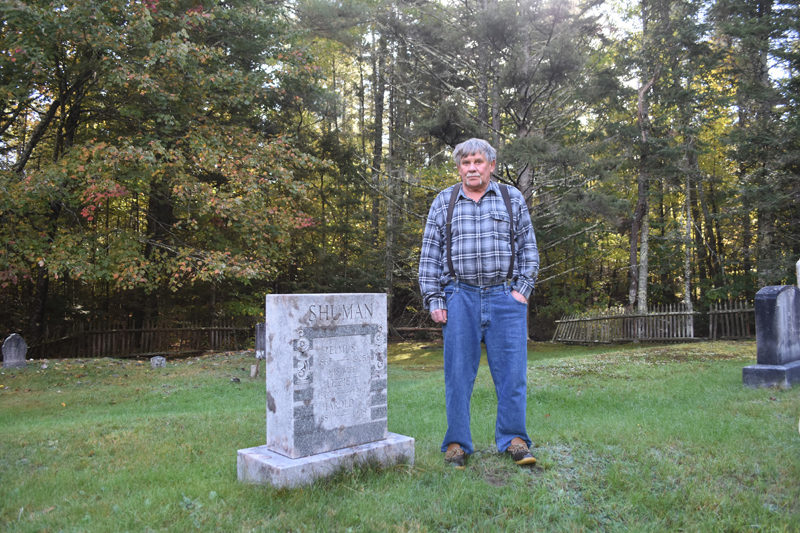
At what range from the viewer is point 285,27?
562 inches

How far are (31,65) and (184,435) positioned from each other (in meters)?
8.26

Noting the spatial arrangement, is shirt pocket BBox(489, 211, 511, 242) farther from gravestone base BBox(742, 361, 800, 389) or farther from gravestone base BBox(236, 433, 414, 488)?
gravestone base BBox(742, 361, 800, 389)

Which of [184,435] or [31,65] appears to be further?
[31,65]

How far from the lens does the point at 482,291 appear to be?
392 cm

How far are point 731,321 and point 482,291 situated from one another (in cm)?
1525

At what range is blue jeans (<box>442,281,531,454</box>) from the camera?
3.90 meters

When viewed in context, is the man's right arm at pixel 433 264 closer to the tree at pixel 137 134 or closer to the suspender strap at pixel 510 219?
the suspender strap at pixel 510 219

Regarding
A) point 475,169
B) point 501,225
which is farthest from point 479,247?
point 475,169

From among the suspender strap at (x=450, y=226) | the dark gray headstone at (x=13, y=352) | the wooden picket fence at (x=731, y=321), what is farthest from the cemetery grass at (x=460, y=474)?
the wooden picket fence at (x=731, y=321)

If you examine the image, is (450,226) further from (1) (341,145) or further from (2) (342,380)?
(1) (341,145)

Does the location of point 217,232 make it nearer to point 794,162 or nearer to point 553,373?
point 553,373

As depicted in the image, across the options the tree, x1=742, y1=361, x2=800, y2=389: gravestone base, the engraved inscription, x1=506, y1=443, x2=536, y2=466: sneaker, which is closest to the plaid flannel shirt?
the engraved inscription

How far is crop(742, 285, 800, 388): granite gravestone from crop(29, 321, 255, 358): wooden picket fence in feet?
49.4

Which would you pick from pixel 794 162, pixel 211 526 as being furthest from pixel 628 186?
pixel 211 526
